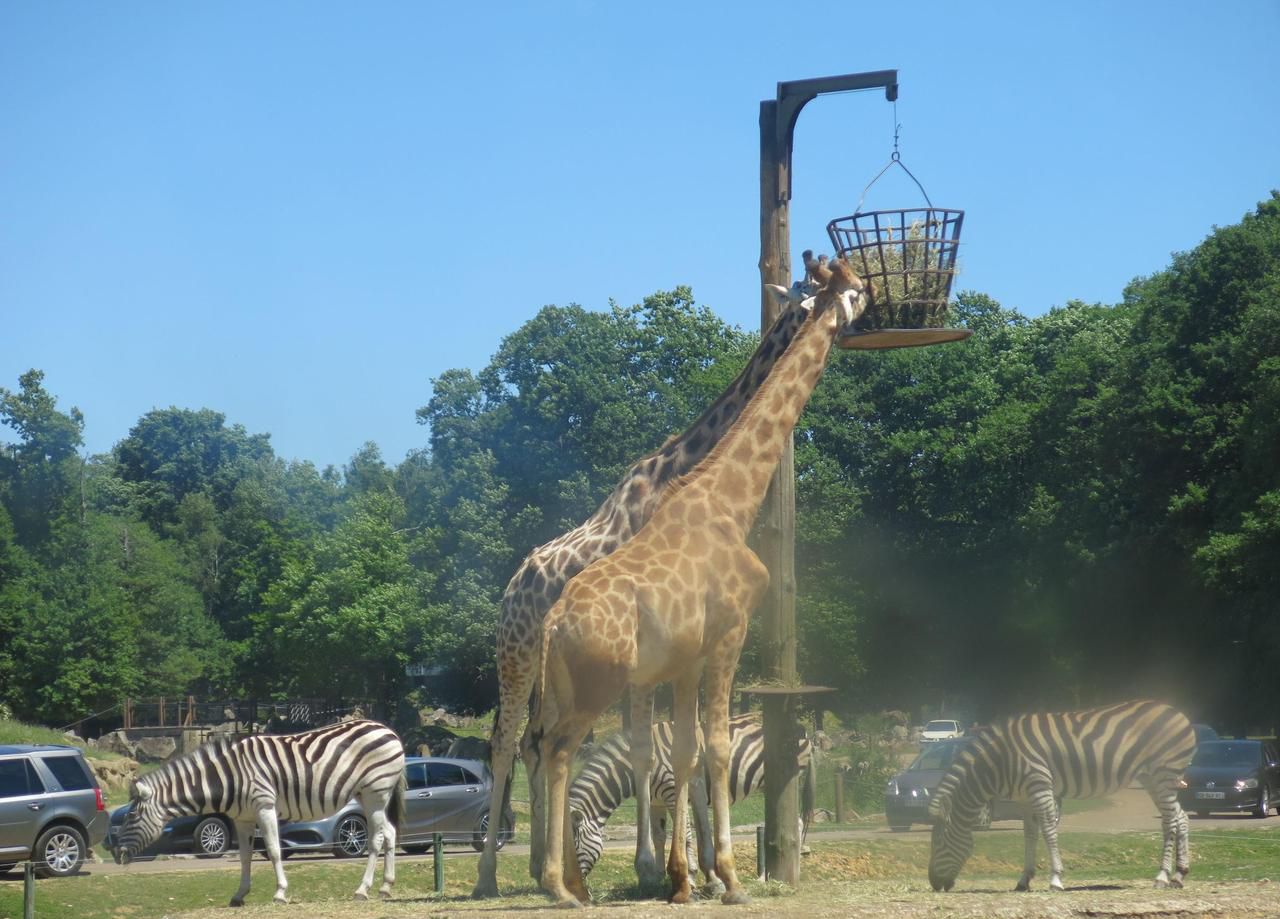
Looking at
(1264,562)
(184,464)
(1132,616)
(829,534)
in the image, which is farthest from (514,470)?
(184,464)

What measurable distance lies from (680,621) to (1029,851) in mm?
5512

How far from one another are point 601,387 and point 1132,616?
19738 millimetres

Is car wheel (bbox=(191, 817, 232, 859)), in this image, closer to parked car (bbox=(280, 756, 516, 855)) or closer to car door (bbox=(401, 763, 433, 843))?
parked car (bbox=(280, 756, 516, 855))

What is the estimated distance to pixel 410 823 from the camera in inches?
1097

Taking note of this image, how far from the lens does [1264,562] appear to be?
37.2m

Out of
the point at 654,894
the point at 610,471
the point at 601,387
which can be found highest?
the point at 601,387

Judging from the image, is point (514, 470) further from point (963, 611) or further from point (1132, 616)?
point (1132, 616)

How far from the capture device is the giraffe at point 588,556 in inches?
505

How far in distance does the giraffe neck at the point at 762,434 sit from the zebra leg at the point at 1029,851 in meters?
4.74

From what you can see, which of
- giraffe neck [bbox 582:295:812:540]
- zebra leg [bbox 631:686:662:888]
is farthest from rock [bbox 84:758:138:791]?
giraffe neck [bbox 582:295:812:540]

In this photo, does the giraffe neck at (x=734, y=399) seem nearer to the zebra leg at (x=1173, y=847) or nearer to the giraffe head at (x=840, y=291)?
the giraffe head at (x=840, y=291)

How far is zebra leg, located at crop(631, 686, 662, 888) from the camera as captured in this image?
11852mm

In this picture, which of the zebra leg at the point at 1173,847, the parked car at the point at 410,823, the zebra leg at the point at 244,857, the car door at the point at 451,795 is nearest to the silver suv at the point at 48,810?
the parked car at the point at 410,823

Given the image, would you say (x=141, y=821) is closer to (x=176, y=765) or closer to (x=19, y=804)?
(x=176, y=765)
